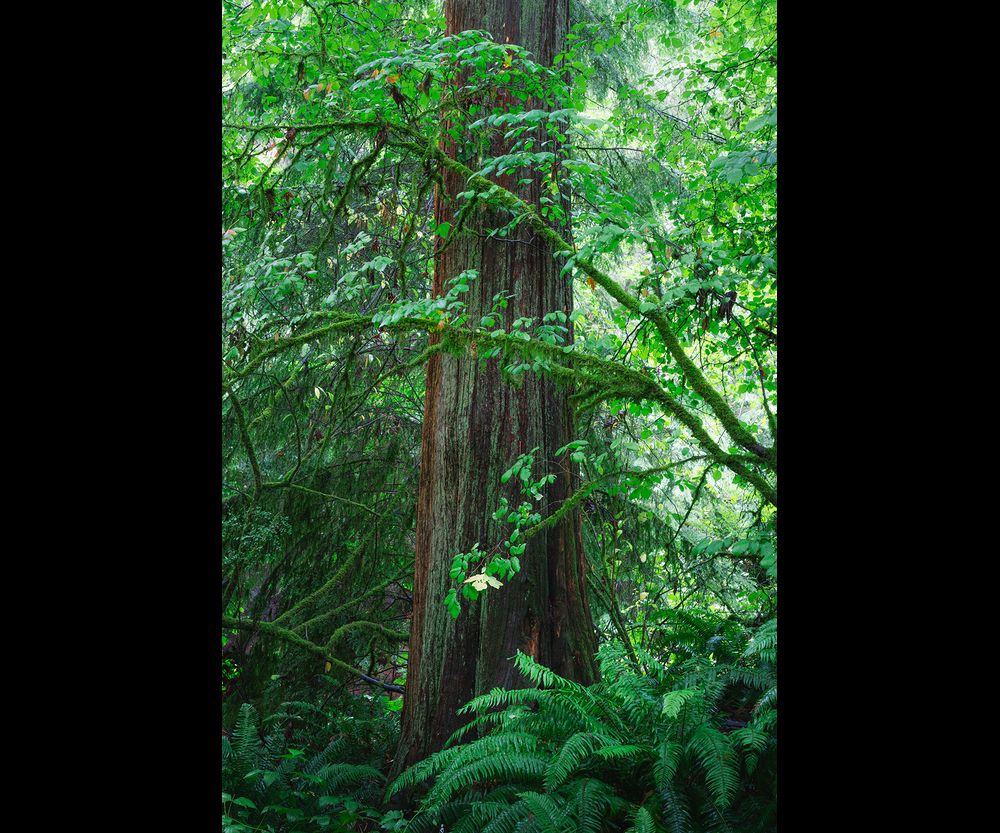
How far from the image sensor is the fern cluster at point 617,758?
335 centimetres

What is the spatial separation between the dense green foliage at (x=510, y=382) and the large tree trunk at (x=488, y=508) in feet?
0.40

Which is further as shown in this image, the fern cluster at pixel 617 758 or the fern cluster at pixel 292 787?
the fern cluster at pixel 292 787

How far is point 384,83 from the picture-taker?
3904 millimetres

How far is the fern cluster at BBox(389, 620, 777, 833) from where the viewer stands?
3352mm

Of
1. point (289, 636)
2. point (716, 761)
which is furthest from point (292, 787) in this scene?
point (716, 761)

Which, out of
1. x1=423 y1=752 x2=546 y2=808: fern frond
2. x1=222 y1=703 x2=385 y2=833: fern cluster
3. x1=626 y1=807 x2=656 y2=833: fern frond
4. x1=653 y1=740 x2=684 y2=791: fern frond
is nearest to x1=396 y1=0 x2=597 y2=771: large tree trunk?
x1=222 y1=703 x2=385 y2=833: fern cluster

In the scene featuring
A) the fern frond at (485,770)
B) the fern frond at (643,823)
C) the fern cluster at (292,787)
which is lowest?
the fern cluster at (292,787)

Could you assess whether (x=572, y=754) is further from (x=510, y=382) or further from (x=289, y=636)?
(x=289, y=636)

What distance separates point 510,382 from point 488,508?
0.72 metres

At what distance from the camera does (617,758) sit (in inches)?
148

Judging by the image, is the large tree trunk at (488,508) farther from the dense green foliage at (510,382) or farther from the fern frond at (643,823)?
the fern frond at (643,823)

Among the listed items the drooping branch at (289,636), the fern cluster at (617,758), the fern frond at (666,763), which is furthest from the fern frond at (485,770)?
the drooping branch at (289,636)

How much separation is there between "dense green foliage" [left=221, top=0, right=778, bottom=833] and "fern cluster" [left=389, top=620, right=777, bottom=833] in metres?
0.01
